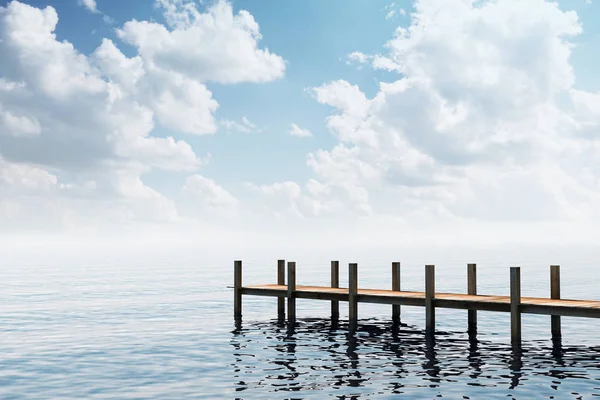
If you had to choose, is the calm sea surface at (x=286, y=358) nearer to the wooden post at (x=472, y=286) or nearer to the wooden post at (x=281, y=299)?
the wooden post at (x=472, y=286)

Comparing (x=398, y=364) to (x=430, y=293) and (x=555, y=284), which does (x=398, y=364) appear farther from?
(x=555, y=284)

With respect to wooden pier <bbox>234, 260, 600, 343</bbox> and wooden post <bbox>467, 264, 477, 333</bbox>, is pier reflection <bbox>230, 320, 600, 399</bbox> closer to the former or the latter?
wooden post <bbox>467, 264, 477, 333</bbox>

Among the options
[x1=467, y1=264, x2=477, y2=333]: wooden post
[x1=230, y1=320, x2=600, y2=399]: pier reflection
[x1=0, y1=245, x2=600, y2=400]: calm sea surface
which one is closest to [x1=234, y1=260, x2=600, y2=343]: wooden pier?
[x1=467, y1=264, x2=477, y2=333]: wooden post

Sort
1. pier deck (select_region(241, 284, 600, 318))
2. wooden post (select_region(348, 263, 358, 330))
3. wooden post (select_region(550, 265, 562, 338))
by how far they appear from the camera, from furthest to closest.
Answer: wooden post (select_region(348, 263, 358, 330)), wooden post (select_region(550, 265, 562, 338)), pier deck (select_region(241, 284, 600, 318))

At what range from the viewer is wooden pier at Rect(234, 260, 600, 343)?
69.7 ft

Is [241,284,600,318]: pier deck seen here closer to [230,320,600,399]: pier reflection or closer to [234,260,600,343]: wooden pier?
[234,260,600,343]: wooden pier

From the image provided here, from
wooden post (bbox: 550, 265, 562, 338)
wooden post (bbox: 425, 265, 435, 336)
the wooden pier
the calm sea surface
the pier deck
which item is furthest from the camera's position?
wooden post (bbox: 425, 265, 435, 336)

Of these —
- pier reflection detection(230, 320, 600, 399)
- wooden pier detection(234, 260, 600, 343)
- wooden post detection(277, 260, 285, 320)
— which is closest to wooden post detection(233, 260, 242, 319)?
wooden pier detection(234, 260, 600, 343)

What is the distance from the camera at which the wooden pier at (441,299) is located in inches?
837

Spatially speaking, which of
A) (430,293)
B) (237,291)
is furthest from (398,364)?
(237,291)

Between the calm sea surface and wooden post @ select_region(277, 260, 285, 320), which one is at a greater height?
wooden post @ select_region(277, 260, 285, 320)

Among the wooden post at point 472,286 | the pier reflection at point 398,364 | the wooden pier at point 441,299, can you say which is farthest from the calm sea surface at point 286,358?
the wooden pier at point 441,299

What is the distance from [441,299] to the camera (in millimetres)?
23391

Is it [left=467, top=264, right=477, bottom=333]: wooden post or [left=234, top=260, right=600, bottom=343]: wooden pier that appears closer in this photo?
[left=234, top=260, right=600, bottom=343]: wooden pier
